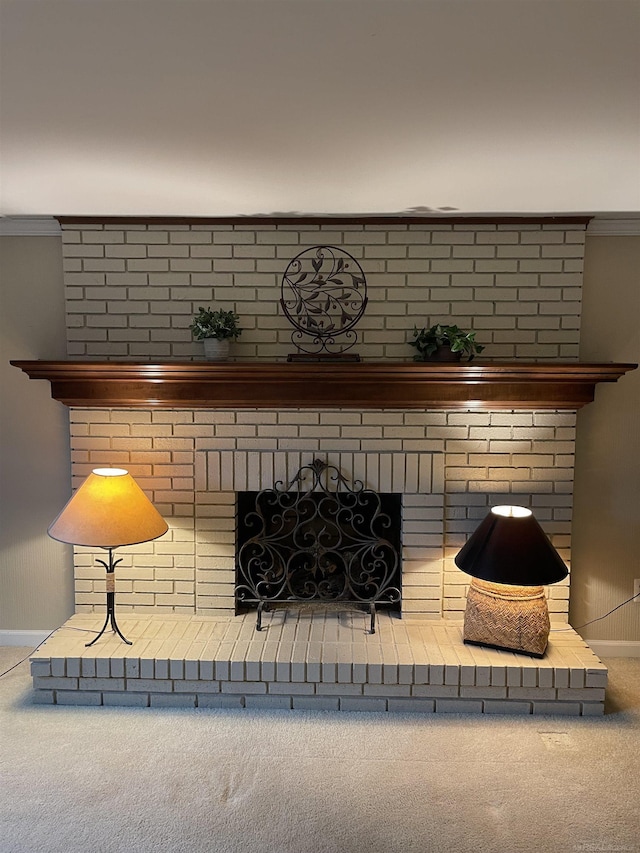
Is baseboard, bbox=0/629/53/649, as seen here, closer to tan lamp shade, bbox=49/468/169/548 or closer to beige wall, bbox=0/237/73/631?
beige wall, bbox=0/237/73/631

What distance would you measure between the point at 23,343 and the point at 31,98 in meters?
1.61

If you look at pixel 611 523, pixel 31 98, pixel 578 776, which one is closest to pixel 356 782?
pixel 578 776

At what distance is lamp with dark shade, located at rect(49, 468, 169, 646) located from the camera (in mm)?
2482

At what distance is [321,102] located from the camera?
1.55 meters

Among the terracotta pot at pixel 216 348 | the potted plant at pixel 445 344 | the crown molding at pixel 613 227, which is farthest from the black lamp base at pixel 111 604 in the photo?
the crown molding at pixel 613 227

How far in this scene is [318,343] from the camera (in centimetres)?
284

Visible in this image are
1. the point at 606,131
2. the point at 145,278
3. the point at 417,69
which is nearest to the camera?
the point at 417,69

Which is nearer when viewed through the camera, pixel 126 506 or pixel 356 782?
pixel 356 782

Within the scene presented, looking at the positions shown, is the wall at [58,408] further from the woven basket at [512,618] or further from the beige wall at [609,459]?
the woven basket at [512,618]

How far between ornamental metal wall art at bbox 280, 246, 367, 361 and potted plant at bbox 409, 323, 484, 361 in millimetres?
326

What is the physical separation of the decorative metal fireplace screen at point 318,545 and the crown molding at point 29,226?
5.17ft

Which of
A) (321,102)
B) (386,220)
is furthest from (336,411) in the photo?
(321,102)

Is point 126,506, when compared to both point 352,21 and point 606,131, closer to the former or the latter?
point 352,21

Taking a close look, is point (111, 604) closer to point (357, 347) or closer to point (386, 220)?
point (357, 347)
